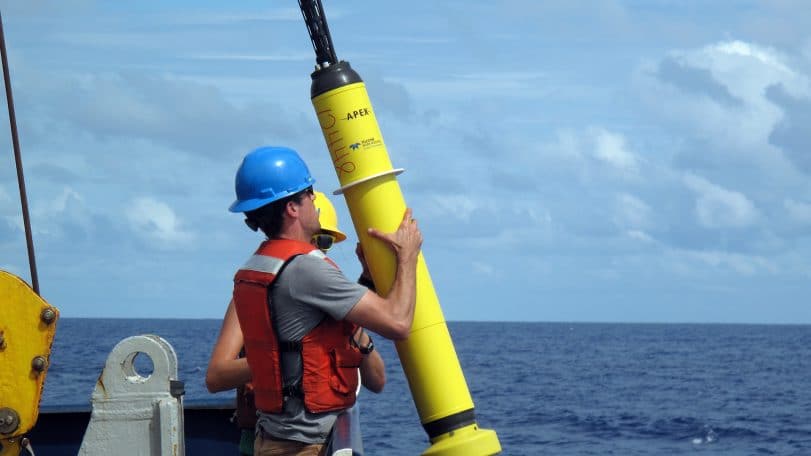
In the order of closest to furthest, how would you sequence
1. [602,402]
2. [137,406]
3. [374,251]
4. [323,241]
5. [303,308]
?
[303,308] < [137,406] < [374,251] < [323,241] < [602,402]

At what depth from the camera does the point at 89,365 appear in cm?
6950

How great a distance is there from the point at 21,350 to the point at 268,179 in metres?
1.27

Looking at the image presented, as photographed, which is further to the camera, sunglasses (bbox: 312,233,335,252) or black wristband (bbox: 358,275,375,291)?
sunglasses (bbox: 312,233,335,252)

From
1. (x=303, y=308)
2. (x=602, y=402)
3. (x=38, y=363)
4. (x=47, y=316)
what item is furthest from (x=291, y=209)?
(x=602, y=402)

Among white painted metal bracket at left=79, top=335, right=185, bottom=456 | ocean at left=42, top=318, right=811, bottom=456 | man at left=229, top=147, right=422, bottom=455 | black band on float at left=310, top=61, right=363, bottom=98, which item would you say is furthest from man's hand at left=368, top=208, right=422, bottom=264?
ocean at left=42, top=318, right=811, bottom=456

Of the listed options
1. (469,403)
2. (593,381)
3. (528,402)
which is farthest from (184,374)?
(469,403)

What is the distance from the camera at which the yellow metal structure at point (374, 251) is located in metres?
5.86

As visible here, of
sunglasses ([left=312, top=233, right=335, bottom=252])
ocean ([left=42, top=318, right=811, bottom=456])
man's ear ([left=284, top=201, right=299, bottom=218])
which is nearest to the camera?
man's ear ([left=284, top=201, right=299, bottom=218])

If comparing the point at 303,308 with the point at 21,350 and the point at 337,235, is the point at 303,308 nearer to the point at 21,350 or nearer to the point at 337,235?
the point at 21,350

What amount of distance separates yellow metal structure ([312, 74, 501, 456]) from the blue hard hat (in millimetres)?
382

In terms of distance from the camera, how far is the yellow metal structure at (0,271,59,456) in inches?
215

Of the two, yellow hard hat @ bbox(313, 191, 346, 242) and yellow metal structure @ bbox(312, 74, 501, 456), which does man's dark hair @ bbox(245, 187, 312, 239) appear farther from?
yellow hard hat @ bbox(313, 191, 346, 242)

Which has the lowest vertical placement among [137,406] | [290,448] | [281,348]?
[290,448]

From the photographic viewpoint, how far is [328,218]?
6.72 metres
